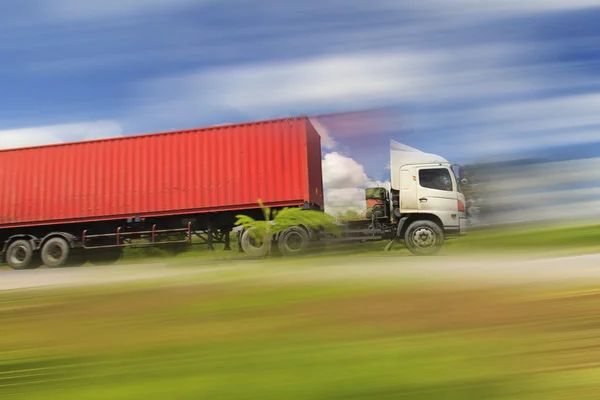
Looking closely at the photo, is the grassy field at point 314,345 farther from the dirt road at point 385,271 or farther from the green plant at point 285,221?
the green plant at point 285,221

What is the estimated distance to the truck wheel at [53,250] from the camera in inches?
543

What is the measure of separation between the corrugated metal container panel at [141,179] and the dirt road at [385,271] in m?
9.69

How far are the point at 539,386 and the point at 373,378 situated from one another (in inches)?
15.2

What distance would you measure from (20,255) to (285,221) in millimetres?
15557

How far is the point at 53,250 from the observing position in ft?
45.8

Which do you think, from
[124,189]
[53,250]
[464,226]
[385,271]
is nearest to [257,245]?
[385,271]

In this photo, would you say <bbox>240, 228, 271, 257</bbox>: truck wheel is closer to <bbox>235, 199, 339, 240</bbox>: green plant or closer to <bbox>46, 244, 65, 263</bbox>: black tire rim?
<bbox>235, 199, 339, 240</bbox>: green plant

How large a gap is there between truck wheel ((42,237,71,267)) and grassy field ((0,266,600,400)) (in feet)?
44.7

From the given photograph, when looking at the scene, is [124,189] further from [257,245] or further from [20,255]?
[257,245]

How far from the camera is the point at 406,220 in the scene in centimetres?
950

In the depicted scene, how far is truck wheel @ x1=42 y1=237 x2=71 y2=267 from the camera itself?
1378cm

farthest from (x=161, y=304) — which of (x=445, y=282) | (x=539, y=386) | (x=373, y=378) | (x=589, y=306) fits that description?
(x=589, y=306)

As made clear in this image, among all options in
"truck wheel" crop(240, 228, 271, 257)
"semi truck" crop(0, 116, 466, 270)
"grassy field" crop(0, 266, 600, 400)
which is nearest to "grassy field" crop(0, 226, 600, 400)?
"grassy field" crop(0, 266, 600, 400)

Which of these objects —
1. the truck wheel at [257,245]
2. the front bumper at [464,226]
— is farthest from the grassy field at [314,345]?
the front bumper at [464,226]
